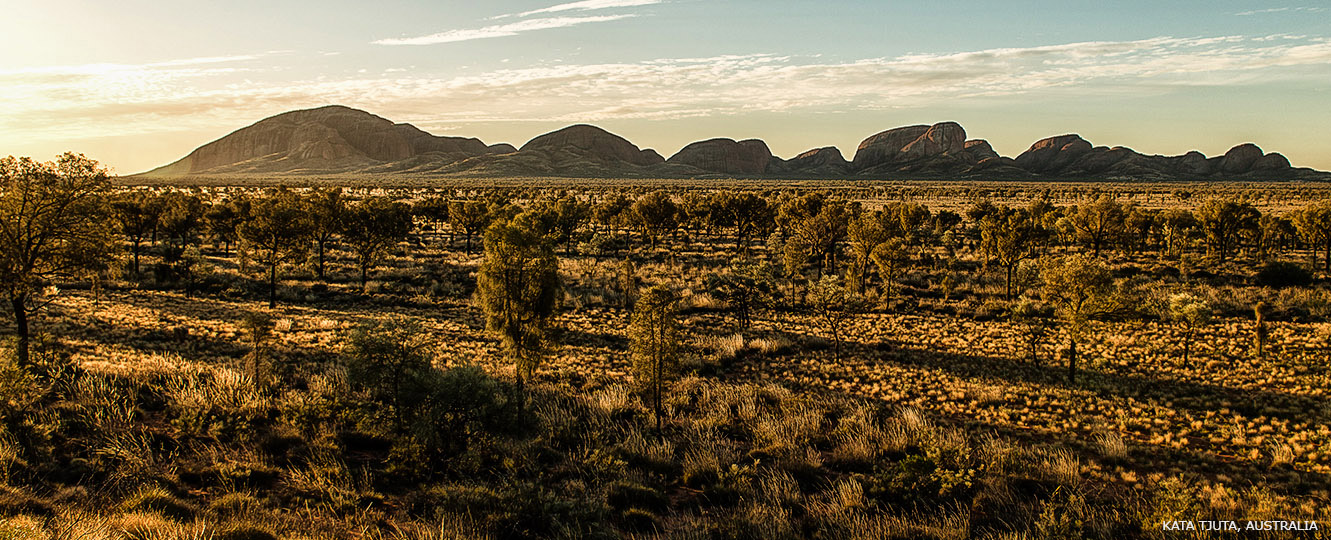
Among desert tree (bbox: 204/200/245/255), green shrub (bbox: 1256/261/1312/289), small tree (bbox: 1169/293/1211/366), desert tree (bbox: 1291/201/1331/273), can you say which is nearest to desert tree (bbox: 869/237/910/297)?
small tree (bbox: 1169/293/1211/366)

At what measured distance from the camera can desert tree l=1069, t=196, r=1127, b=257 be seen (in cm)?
4875

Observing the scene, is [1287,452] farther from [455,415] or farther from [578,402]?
[455,415]

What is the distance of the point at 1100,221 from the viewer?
161 feet

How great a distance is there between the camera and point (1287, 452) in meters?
13.7

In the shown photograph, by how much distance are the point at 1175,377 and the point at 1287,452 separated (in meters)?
8.40

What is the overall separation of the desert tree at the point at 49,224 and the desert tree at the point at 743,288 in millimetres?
24656

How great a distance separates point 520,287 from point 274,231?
89.3ft

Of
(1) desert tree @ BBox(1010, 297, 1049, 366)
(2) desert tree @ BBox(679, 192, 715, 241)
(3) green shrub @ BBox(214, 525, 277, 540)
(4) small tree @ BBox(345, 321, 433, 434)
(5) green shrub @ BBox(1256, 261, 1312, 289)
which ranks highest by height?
(2) desert tree @ BBox(679, 192, 715, 241)

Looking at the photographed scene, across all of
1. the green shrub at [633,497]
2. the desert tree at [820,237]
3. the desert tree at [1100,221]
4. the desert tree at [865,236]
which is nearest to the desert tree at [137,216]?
the desert tree at [820,237]

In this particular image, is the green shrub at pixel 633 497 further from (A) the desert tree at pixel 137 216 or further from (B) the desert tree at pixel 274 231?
(A) the desert tree at pixel 137 216

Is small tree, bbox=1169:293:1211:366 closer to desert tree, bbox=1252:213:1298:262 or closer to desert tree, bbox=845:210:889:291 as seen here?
desert tree, bbox=845:210:889:291

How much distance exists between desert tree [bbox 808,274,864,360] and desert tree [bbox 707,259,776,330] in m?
3.00

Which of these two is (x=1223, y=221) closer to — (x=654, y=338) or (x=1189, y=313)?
(x=1189, y=313)

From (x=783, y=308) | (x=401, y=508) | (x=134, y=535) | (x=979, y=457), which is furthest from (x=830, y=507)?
(x=783, y=308)
